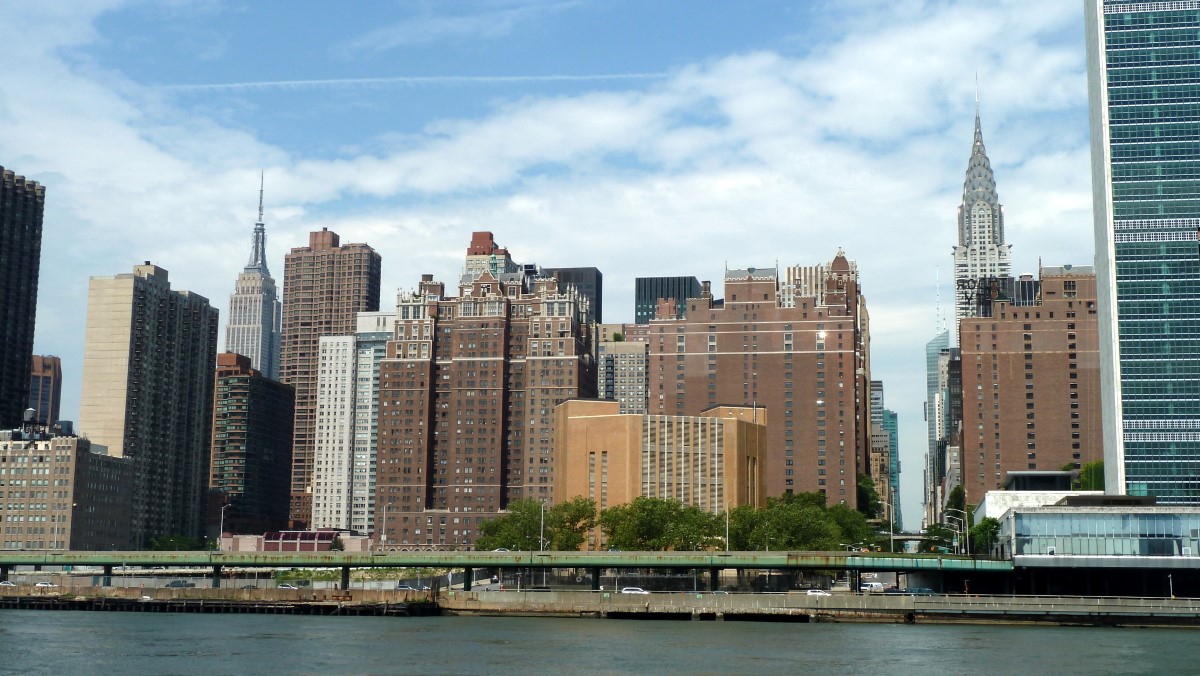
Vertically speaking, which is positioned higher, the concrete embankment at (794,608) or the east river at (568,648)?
the concrete embankment at (794,608)

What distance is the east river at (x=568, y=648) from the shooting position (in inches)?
4466

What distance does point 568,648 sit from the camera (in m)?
132

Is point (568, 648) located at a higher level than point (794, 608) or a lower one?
lower

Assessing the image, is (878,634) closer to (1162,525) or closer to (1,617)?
(1162,525)

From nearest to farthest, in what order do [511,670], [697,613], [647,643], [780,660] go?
1. [511,670]
2. [780,660]
3. [647,643]
4. [697,613]

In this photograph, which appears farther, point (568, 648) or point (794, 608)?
point (794, 608)

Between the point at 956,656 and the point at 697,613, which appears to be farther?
the point at 697,613

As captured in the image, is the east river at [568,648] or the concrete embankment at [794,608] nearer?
the east river at [568,648]

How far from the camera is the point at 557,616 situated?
18650 cm

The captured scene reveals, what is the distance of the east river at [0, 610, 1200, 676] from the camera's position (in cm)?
11344

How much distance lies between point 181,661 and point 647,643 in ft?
148

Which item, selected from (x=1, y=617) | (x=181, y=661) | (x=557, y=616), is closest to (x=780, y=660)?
(x=181, y=661)

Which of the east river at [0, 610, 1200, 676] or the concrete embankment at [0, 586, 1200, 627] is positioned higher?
the concrete embankment at [0, 586, 1200, 627]

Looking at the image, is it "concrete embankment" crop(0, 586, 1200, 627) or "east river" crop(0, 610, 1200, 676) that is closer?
"east river" crop(0, 610, 1200, 676)
